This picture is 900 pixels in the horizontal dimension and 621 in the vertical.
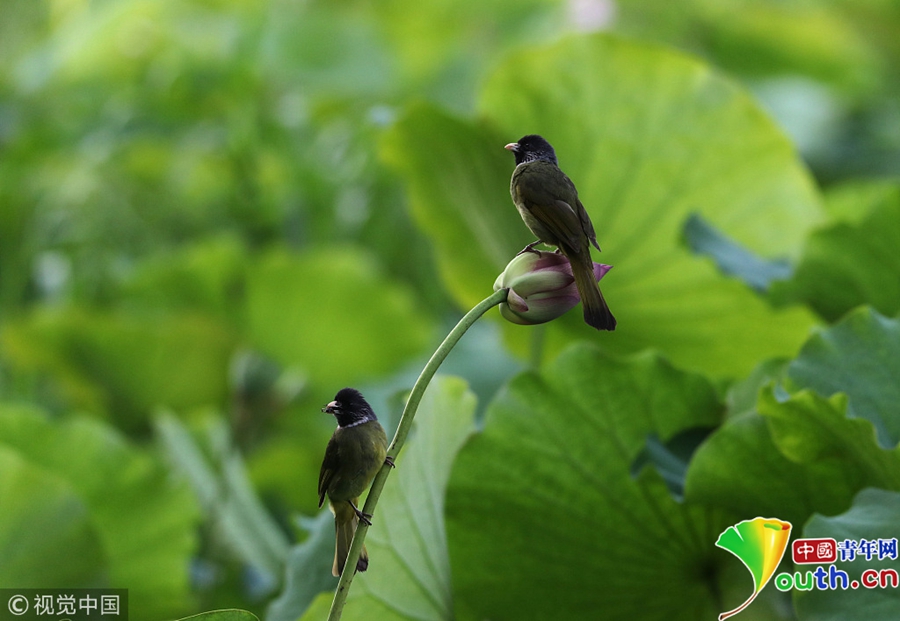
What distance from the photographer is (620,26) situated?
1.16 meters

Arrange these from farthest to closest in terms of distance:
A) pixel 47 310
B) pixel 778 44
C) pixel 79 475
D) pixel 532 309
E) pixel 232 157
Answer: pixel 778 44 → pixel 232 157 → pixel 47 310 → pixel 79 475 → pixel 532 309

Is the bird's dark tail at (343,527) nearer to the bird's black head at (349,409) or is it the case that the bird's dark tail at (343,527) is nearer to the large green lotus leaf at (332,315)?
the bird's black head at (349,409)

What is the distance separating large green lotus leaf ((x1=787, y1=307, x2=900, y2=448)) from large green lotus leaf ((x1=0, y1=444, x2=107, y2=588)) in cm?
22

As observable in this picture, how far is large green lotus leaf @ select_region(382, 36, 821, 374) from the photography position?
325 millimetres

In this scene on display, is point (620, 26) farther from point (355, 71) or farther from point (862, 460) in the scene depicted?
point (862, 460)

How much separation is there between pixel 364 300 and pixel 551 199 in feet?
1.83

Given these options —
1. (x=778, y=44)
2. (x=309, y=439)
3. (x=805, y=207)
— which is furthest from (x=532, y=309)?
(x=778, y=44)

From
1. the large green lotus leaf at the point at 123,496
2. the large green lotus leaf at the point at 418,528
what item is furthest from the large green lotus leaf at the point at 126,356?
the large green lotus leaf at the point at 418,528

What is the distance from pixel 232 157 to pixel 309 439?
0.98 feet

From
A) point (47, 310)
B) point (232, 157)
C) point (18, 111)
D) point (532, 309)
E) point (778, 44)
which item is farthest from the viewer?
point (778, 44)

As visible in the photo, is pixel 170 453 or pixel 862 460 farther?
pixel 170 453

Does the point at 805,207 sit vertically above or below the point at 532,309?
above

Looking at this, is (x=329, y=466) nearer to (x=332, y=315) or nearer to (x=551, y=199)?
(x=551, y=199)

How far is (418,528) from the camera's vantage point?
22 cm
